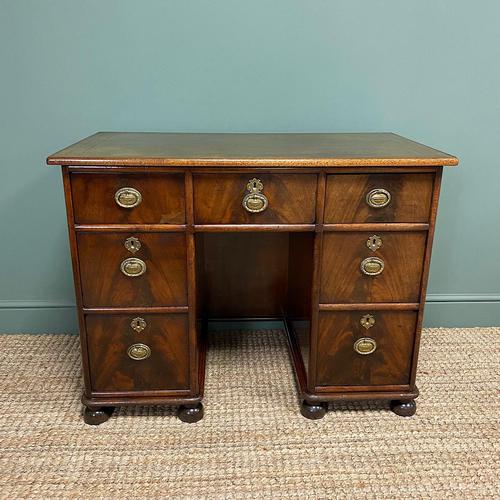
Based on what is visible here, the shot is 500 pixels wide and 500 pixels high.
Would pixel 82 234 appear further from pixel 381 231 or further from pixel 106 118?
pixel 381 231

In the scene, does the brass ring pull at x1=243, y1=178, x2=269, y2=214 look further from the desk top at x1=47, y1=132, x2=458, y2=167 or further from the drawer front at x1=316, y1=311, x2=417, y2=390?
the drawer front at x1=316, y1=311, x2=417, y2=390

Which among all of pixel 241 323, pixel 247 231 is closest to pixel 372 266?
pixel 247 231

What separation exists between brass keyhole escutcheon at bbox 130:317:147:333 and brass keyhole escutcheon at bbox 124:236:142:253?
A: 7.0 inches

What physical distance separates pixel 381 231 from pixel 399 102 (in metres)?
0.58

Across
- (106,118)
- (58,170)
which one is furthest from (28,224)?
(106,118)

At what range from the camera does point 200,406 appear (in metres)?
1.35

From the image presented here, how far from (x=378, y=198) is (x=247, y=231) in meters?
0.31

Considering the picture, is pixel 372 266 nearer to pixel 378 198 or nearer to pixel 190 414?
pixel 378 198

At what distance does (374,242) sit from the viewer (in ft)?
4.03

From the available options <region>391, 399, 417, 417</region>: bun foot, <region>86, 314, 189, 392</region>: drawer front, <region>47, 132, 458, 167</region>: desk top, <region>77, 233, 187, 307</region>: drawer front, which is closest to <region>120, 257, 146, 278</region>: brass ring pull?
<region>77, 233, 187, 307</region>: drawer front

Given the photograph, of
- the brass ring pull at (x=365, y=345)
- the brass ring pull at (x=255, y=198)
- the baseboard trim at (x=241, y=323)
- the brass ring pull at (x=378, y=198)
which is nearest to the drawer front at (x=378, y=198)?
the brass ring pull at (x=378, y=198)

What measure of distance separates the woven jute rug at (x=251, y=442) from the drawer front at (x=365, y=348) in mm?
107

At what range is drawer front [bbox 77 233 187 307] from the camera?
47.1 inches

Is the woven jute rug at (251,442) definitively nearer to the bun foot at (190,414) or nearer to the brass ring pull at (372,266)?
the bun foot at (190,414)
